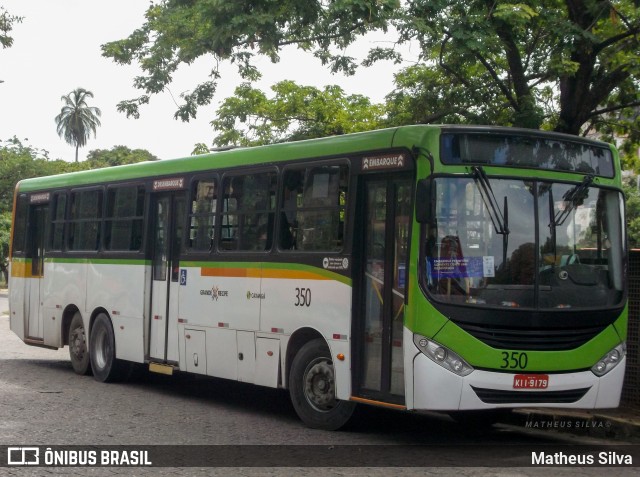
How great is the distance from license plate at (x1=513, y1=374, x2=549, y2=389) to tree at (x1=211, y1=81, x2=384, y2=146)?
14.9m

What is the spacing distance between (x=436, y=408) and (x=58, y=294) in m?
9.76

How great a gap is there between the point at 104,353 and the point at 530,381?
27.6 feet

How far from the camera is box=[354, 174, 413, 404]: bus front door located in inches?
416

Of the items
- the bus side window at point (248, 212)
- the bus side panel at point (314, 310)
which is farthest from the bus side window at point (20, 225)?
the bus side panel at point (314, 310)

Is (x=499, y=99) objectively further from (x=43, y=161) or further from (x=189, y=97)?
(x=43, y=161)

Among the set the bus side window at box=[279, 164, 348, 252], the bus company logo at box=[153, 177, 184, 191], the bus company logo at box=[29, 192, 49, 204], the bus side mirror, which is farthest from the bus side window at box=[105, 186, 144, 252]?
the bus side mirror

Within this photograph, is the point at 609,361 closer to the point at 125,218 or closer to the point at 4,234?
the point at 125,218

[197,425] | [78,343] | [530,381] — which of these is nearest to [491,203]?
[530,381]

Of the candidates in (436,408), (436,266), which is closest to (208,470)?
(436,408)

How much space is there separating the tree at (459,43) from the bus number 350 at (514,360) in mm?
4986

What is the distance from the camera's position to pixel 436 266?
10.1 meters

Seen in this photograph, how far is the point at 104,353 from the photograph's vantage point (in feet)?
54.6

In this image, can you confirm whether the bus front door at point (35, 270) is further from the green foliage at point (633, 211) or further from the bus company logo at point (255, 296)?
the green foliage at point (633, 211)

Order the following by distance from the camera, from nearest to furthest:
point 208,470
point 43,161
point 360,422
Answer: point 208,470 < point 360,422 < point 43,161
